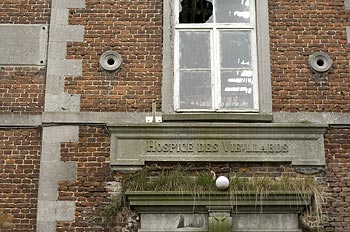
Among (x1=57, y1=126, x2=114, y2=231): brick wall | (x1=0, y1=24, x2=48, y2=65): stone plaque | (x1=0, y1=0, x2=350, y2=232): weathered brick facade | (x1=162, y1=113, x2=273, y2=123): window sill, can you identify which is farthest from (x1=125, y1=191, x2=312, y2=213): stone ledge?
(x1=0, y1=24, x2=48, y2=65): stone plaque

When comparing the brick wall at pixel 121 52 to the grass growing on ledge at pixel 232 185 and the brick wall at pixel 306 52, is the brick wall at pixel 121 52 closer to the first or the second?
the grass growing on ledge at pixel 232 185

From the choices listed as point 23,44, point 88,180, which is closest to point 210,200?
point 88,180

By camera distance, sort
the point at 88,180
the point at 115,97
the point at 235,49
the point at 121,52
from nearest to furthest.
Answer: the point at 88,180
the point at 115,97
the point at 121,52
the point at 235,49

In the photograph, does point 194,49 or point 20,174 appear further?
point 194,49

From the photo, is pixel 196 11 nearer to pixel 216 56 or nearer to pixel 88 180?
pixel 216 56

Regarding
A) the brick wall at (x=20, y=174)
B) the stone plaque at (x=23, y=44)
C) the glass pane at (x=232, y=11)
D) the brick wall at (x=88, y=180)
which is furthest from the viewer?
the glass pane at (x=232, y=11)

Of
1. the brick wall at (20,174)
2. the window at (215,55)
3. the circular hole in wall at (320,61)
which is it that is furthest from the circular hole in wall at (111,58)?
the circular hole in wall at (320,61)

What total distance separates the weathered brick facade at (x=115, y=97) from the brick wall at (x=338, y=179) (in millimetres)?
14

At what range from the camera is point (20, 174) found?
30.1ft

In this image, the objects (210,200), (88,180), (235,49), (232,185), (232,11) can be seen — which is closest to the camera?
(210,200)

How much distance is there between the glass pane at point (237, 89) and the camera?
31.4 feet

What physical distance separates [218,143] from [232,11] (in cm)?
223

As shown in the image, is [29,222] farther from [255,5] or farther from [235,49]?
[255,5]

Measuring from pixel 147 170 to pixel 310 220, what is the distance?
2.32 m
